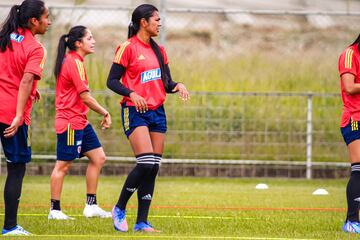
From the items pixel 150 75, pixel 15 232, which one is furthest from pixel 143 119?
pixel 15 232

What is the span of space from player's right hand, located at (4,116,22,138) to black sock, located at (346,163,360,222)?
321 cm

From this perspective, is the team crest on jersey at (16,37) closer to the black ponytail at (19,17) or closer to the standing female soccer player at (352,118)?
the black ponytail at (19,17)

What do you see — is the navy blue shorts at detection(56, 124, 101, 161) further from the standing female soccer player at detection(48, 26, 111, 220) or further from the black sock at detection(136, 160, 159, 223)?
the black sock at detection(136, 160, 159, 223)

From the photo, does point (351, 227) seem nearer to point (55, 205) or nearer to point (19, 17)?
point (55, 205)

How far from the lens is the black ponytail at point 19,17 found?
29.6ft

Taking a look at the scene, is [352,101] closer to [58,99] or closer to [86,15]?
[58,99]

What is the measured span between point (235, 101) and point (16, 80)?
30.6 feet

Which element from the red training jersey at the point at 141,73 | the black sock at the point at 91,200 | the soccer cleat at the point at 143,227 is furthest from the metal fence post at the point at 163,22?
the soccer cleat at the point at 143,227

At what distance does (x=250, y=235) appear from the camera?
9.22m

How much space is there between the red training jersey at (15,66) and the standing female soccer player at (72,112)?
1.91 meters

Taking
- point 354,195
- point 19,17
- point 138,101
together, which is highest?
point 19,17

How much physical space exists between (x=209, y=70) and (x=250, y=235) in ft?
33.1

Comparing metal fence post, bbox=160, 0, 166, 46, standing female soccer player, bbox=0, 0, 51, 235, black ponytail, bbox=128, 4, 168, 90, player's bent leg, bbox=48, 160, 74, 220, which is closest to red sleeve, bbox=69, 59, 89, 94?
player's bent leg, bbox=48, 160, 74, 220

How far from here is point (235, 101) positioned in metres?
18.1
